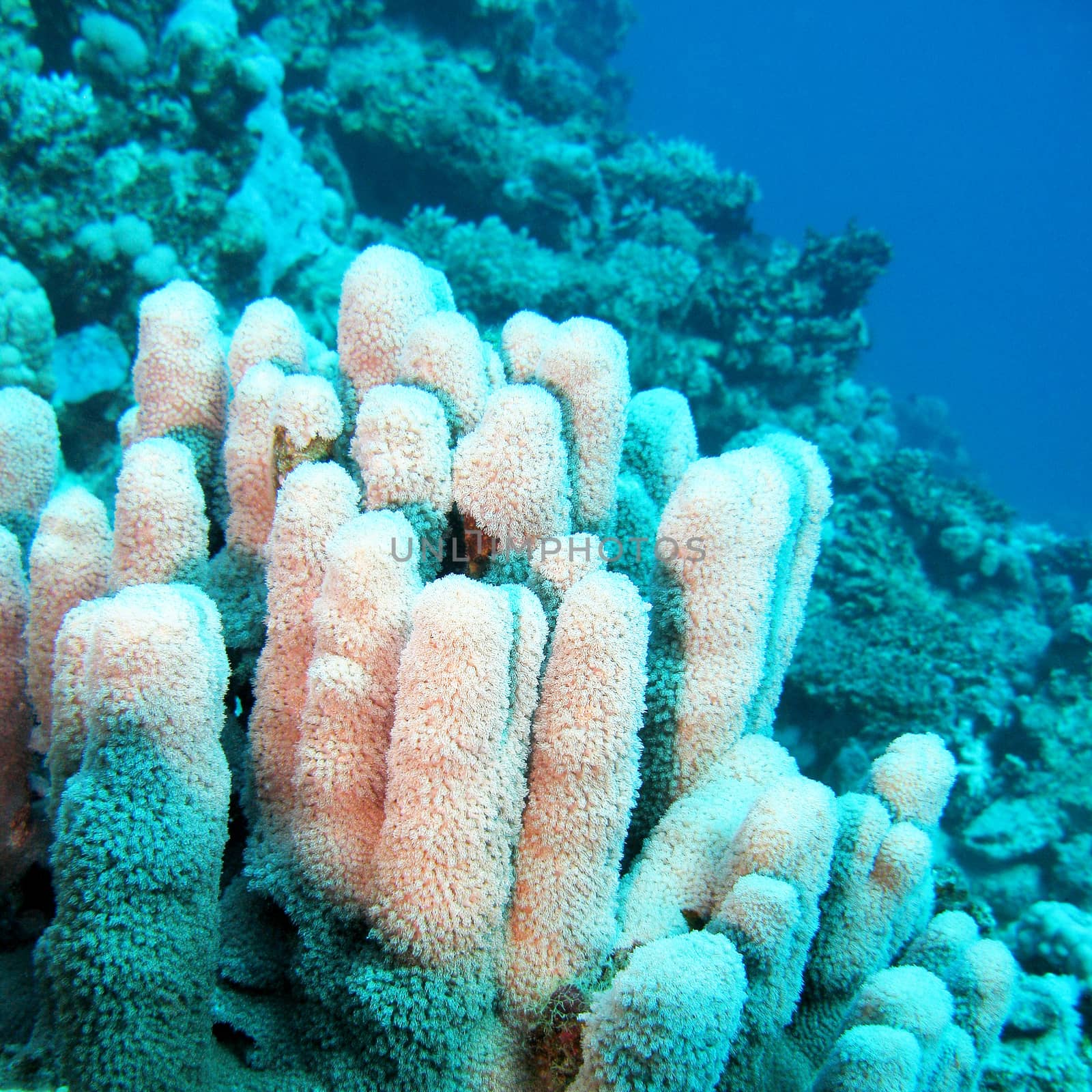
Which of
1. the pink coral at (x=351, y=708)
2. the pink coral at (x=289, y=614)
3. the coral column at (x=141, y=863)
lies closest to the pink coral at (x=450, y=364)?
the pink coral at (x=289, y=614)

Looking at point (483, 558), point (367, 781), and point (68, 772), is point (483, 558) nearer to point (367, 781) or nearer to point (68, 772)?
point (367, 781)

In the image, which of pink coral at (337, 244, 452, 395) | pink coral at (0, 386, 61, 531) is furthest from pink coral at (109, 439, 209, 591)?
pink coral at (0, 386, 61, 531)

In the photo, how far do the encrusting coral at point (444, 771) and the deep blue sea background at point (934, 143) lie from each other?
67.3 meters

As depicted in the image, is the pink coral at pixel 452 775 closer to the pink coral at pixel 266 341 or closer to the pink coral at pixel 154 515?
the pink coral at pixel 154 515

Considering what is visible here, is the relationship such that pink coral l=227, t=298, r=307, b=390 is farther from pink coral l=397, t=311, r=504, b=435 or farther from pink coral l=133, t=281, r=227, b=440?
pink coral l=397, t=311, r=504, b=435

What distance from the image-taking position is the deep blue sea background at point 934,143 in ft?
217

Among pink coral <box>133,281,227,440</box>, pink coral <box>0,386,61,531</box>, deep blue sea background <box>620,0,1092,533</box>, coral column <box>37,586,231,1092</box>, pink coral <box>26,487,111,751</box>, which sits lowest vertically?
coral column <box>37,586,231,1092</box>

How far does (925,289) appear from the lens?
2857 inches

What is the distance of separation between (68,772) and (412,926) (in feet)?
2.49

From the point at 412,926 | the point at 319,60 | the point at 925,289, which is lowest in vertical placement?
the point at 412,926

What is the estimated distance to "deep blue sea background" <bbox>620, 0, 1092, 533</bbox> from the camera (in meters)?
66.2

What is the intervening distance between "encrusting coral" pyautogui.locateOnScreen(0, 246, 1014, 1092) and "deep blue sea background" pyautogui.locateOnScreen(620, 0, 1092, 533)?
221 ft

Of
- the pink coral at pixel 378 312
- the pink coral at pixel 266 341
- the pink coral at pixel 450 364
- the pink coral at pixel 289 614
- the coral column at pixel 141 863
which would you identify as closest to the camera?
the coral column at pixel 141 863

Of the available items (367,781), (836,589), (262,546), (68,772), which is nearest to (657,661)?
(367,781)
